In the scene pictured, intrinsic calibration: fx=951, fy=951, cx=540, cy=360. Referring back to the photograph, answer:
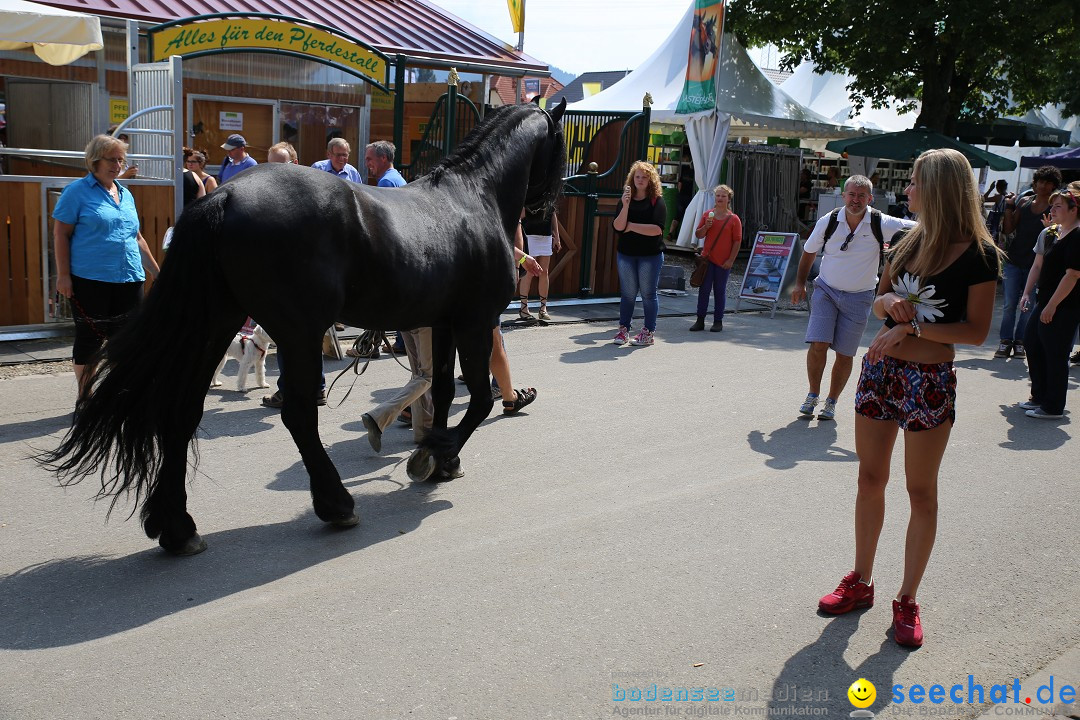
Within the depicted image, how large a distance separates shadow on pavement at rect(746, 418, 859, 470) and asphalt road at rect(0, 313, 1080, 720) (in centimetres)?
3

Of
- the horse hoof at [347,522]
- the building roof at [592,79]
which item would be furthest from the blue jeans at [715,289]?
the building roof at [592,79]

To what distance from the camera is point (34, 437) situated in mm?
5902

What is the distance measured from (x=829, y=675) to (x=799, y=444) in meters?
3.30

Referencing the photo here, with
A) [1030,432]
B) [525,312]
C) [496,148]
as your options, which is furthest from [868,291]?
[525,312]

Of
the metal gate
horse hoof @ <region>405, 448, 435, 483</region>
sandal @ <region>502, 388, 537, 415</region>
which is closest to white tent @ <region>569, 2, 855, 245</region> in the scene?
the metal gate

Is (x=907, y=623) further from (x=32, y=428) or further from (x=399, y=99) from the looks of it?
(x=399, y=99)

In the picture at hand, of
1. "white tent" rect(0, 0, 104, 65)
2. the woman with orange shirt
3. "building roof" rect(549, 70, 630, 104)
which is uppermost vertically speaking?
"building roof" rect(549, 70, 630, 104)

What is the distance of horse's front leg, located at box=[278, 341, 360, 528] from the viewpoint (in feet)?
13.9

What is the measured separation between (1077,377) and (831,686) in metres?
7.73

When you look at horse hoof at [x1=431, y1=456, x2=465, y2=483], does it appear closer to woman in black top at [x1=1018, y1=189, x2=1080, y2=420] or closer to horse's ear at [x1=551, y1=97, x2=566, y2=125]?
horse's ear at [x1=551, y1=97, x2=566, y2=125]

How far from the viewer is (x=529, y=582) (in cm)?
417

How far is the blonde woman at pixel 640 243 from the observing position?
9969 millimetres

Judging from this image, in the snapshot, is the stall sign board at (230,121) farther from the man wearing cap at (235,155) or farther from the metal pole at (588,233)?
the metal pole at (588,233)

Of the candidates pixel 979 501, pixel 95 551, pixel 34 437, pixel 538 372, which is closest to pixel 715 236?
pixel 538 372
